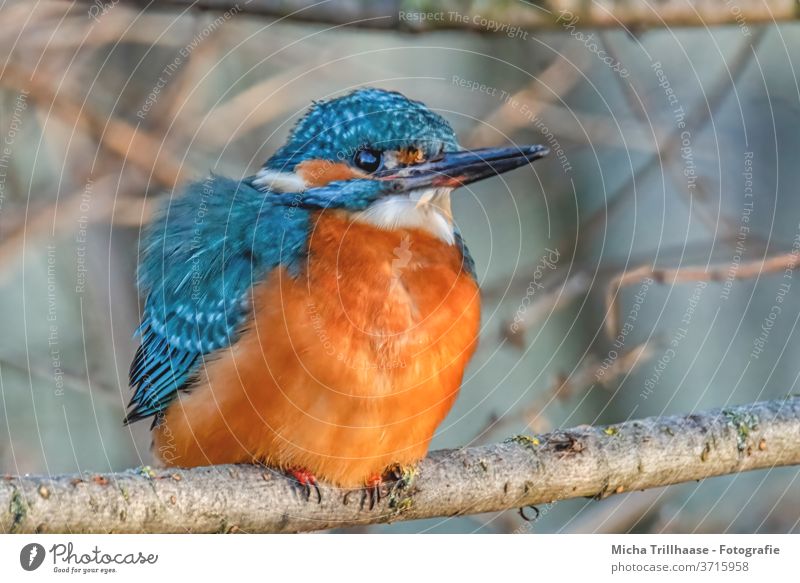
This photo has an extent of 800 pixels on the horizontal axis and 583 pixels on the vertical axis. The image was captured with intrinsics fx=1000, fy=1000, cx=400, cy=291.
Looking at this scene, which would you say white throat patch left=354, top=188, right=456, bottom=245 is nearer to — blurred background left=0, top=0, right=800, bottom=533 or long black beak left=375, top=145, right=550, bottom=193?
long black beak left=375, top=145, right=550, bottom=193

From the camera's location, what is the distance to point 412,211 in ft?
6.95

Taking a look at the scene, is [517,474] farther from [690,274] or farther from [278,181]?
[278,181]

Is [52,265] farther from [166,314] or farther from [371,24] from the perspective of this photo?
[371,24]

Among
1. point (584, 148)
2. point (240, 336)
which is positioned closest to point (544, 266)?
point (584, 148)

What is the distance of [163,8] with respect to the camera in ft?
7.72

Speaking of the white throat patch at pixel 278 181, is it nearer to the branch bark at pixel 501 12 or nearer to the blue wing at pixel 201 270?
the blue wing at pixel 201 270

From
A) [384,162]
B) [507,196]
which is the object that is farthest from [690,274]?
[384,162]

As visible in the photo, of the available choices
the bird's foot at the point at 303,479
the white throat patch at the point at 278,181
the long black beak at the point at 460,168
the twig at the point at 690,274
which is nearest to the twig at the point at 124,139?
the white throat patch at the point at 278,181

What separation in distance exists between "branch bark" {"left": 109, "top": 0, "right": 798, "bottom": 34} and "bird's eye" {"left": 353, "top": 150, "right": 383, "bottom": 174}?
0.39m

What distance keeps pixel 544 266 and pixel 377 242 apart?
2.11 feet

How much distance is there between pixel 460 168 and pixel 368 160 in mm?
197

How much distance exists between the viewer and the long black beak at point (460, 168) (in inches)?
80.4

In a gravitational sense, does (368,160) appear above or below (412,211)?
above

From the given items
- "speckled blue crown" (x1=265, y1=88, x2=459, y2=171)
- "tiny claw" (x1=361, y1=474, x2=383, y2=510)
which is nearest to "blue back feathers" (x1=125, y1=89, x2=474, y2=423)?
"speckled blue crown" (x1=265, y1=88, x2=459, y2=171)
